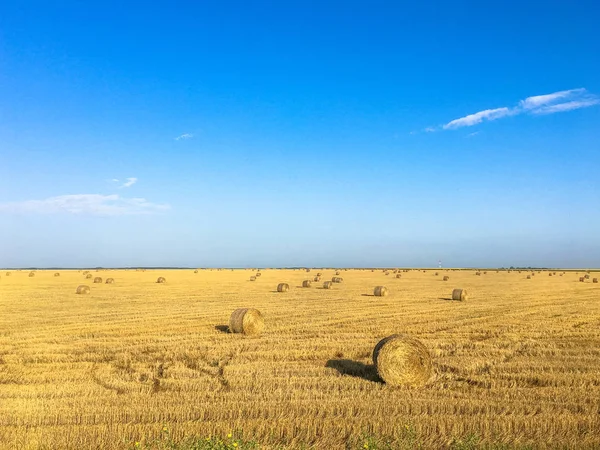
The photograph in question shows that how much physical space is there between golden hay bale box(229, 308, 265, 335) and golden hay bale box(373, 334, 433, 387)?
659cm

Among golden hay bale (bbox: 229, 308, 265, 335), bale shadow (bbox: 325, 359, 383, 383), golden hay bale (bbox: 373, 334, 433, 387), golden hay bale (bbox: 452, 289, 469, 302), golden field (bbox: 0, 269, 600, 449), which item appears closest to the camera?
golden field (bbox: 0, 269, 600, 449)

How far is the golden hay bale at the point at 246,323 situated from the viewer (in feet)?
55.6

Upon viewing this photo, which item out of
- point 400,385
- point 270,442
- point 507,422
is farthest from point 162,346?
point 507,422

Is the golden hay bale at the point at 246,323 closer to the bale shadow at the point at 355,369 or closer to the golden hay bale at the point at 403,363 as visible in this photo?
the bale shadow at the point at 355,369

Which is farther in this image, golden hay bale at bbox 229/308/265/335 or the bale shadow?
golden hay bale at bbox 229/308/265/335

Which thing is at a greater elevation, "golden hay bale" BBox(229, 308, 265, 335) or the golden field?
"golden hay bale" BBox(229, 308, 265, 335)

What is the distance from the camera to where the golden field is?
7.48 metres

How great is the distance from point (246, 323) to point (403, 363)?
7.27m

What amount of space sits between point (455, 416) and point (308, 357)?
5.46m

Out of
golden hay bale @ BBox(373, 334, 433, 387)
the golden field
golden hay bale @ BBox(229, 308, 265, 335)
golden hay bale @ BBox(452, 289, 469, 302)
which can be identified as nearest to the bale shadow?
the golden field

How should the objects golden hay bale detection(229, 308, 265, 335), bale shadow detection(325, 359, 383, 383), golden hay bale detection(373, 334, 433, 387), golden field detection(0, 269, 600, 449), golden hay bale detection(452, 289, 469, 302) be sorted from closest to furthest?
golden field detection(0, 269, 600, 449)
golden hay bale detection(373, 334, 433, 387)
bale shadow detection(325, 359, 383, 383)
golden hay bale detection(229, 308, 265, 335)
golden hay bale detection(452, 289, 469, 302)

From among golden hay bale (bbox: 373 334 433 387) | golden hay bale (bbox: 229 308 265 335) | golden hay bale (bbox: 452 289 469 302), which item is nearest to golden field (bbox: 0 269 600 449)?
golden hay bale (bbox: 373 334 433 387)

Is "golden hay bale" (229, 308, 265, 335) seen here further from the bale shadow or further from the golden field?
the bale shadow

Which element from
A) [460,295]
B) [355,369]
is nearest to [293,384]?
[355,369]
